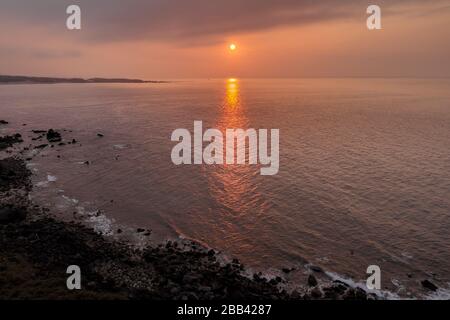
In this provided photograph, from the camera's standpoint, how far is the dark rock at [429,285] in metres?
20.9

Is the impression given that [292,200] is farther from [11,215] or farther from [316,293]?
[11,215]

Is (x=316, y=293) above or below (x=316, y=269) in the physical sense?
below

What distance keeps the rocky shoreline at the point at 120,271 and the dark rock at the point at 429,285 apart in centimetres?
391

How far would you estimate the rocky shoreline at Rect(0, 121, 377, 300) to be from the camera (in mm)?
18750

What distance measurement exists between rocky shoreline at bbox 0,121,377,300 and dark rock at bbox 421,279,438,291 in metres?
3.91

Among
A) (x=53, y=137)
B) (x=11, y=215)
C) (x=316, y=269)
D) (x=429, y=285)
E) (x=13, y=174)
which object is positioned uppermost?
(x=53, y=137)

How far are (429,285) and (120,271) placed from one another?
19.6 metres

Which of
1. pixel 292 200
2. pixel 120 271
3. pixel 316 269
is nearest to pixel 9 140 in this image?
pixel 120 271

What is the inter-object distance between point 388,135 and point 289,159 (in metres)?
32.7

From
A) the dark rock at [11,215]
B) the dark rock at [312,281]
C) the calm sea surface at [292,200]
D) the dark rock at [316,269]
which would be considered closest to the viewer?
the dark rock at [312,281]

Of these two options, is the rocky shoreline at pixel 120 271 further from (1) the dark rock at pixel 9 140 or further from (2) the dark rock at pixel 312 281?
(1) the dark rock at pixel 9 140

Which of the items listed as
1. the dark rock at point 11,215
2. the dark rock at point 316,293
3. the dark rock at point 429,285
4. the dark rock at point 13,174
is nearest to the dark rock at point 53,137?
the dark rock at point 13,174

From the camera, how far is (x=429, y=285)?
69.1 ft
